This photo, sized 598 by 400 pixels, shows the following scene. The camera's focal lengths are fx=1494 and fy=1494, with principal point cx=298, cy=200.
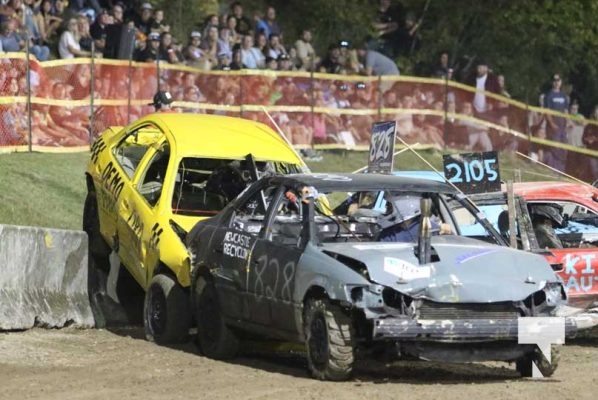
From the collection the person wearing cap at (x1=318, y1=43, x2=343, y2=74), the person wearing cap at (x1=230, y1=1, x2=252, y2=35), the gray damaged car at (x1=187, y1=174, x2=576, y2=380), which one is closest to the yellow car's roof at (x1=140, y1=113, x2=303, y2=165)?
the gray damaged car at (x1=187, y1=174, x2=576, y2=380)

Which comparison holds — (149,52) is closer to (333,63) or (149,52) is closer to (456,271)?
(333,63)

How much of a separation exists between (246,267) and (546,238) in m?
3.29

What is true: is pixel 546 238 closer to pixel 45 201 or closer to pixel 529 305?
pixel 529 305

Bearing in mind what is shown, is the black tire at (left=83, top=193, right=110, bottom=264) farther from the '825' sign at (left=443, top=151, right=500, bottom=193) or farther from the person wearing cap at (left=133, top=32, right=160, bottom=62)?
the person wearing cap at (left=133, top=32, right=160, bottom=62)

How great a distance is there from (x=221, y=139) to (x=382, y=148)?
149 cm

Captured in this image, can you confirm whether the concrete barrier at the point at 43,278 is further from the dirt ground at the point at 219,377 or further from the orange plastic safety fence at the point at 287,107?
the orange plastic safety fence at the point at 287,107

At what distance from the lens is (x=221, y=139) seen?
1370 centimetres

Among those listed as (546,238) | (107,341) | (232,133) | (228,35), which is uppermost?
(228,35)

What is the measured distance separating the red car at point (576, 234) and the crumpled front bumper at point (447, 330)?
8.92ft

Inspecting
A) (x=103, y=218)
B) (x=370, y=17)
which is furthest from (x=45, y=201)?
(x=370, y=17)

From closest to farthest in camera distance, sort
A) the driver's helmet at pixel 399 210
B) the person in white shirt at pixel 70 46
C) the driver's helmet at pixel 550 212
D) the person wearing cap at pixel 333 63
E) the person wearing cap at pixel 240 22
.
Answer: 1. the driver's helmet at pixel 399 210
2. the driver's helmet at pixel 550 212
3. the person in white shirt at pixel 70 46
4. the person wearing cap at pixel 240 22
5. the person wearing cap at pixel 333 63

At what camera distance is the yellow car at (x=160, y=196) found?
1260 centimetres

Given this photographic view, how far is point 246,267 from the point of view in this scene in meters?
11.3

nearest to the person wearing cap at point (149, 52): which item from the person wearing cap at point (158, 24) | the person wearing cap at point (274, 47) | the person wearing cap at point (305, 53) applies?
the person wearing cap at point (158, 24)
